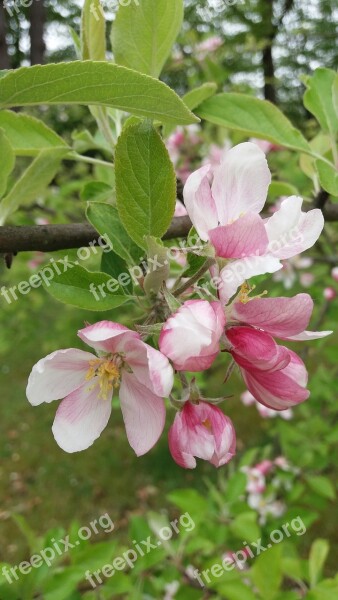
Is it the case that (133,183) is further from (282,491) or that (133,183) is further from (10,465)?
(10,465)

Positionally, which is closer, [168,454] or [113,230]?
[113,230]

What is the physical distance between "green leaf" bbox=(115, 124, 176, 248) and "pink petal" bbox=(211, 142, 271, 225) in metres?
0.05

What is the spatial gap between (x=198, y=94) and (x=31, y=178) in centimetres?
30

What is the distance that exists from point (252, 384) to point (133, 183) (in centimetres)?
25

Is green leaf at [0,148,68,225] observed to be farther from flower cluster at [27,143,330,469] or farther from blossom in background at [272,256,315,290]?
blossom in background at [272,256,315,290]

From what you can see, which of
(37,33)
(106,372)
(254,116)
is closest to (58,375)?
(106,372)

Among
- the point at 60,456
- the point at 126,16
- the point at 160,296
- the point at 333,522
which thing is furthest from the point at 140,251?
the point at 60,456

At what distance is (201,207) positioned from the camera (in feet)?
2.01

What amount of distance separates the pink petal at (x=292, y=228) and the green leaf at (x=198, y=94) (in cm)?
34

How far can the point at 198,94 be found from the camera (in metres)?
0.91
